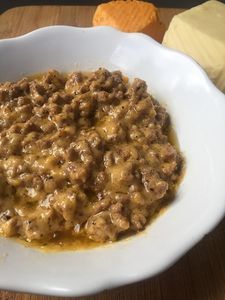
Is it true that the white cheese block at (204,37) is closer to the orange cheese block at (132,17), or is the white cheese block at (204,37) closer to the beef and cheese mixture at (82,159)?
the orange cheese block at (132,17)

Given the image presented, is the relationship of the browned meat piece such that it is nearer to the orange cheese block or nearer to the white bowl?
the white bowl

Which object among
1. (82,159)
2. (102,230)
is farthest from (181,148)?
(102,230)

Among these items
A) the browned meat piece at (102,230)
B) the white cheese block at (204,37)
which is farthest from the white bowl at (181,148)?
the white cheese block at (204,37)

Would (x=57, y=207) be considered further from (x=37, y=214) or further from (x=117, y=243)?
(x=117, y=243)

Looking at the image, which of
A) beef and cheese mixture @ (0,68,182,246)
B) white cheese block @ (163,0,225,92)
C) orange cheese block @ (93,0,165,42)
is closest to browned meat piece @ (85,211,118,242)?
beef and cheese mixture @ (0,68,182,246)

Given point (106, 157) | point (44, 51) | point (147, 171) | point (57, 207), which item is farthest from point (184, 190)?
point (44, 51)
